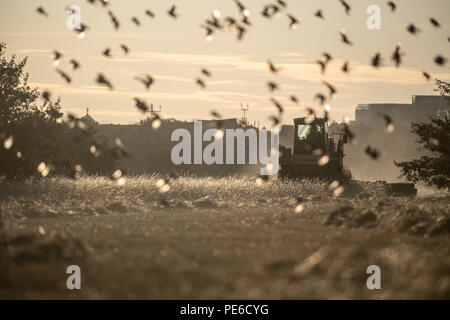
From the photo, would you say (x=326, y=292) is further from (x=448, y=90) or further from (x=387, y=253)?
(x=448, y=90)

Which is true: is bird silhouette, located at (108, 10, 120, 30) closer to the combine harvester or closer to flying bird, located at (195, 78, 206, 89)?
flying bird, located at (195, 78, 206, 89)

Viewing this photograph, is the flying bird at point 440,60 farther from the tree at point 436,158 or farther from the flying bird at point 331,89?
the tree at point 436,158

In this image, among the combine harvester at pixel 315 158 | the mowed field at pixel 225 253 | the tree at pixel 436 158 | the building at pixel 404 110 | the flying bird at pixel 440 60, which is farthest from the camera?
the building at pixel 404 110

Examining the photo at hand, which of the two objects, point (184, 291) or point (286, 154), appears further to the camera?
point (286, 154)

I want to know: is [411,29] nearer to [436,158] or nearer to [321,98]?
[321,98]

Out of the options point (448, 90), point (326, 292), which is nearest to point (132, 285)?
point (326, 292)

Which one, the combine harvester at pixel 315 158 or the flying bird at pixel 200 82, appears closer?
the flying bird at pixel 200 82

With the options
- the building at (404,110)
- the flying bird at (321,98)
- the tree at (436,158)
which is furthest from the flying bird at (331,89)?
the building at (404,110)
